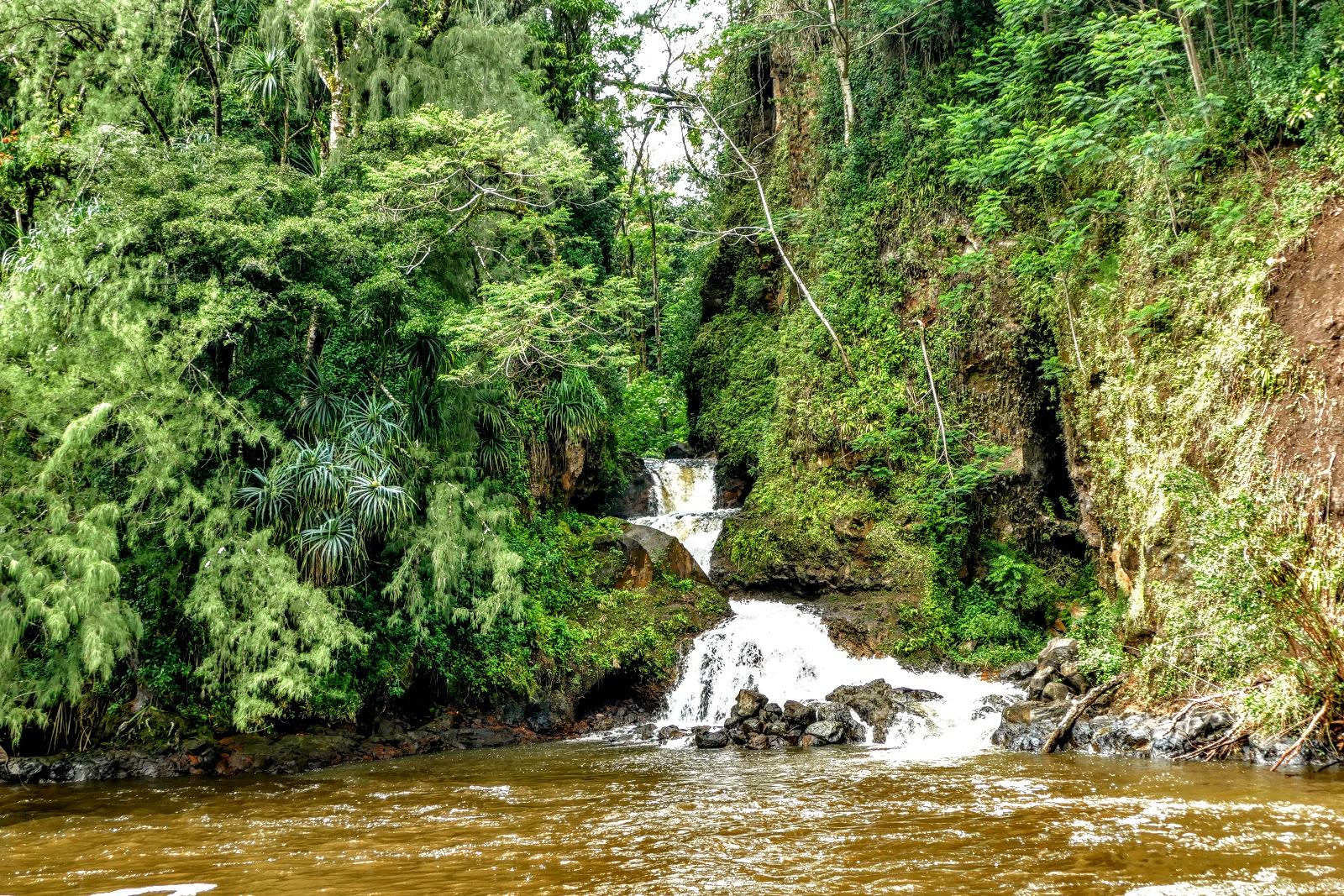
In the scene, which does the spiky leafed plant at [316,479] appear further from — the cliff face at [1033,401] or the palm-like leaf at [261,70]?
the cliff face at [1033,401]

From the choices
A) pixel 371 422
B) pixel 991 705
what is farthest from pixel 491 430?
pixel 991 705

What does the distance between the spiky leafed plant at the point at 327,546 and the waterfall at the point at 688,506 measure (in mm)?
7550

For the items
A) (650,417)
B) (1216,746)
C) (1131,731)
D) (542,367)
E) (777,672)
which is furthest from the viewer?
(650,417)

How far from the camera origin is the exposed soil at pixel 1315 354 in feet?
29.5

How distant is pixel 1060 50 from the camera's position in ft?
54.2

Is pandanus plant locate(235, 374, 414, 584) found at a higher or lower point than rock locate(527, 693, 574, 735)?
higher

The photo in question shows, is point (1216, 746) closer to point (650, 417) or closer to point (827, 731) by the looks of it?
point (827, 731)

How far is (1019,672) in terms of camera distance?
13469mm

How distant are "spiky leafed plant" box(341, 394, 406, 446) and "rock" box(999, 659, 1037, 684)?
1037 cm

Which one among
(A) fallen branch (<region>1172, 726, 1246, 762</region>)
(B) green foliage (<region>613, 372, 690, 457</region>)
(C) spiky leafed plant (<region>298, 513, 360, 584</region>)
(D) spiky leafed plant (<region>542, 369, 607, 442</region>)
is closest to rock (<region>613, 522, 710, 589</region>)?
(D) spiky leafed plant (<region>542, 369, 607, 442</region>)

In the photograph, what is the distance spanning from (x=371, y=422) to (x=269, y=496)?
188 cm

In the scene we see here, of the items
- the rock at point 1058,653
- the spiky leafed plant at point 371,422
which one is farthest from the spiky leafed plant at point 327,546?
the rock at point 1058,653

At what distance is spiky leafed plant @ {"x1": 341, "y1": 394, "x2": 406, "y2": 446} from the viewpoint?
506 inches

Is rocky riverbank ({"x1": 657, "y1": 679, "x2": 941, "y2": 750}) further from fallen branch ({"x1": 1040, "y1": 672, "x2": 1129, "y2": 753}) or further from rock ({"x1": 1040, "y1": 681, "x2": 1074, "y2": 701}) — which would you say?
fallen branch ({"x1": 1040, "y1": 672, "x2": 1129, "y2": 753})
